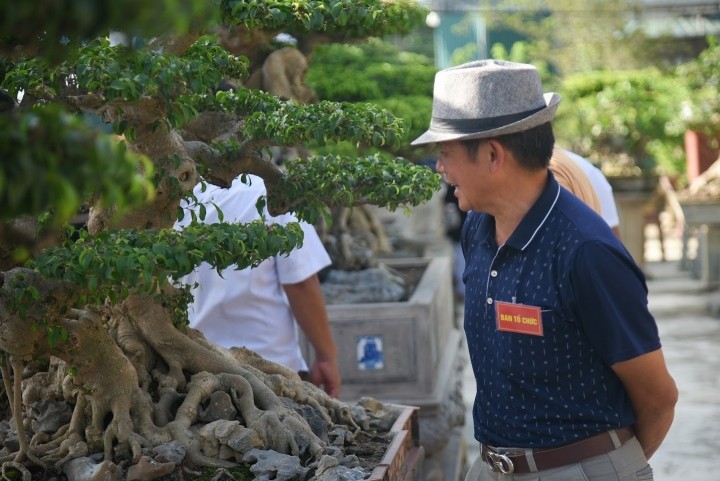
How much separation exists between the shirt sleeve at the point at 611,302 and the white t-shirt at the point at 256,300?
1.58 m

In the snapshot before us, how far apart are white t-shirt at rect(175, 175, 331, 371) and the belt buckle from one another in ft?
4.42

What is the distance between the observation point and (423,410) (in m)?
5.11

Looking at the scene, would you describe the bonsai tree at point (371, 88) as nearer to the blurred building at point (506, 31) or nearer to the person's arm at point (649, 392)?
the person's arm at point (649, 392)

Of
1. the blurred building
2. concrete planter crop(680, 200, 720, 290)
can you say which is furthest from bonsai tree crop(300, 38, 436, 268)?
the blurred building

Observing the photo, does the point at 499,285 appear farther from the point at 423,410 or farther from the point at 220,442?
the point at 423,410

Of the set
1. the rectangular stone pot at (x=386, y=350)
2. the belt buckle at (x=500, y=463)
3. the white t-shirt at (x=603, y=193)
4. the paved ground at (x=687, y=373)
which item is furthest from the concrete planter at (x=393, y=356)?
the belt buckle at (x=500, y=463)

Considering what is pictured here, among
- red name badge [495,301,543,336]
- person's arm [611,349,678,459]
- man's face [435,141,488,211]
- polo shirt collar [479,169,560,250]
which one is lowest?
person's arm [611,349,678,459]

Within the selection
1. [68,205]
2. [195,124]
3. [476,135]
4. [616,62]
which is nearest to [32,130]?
[68,205]

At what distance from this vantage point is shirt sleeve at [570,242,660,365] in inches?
90.1

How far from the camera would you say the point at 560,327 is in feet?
7.78

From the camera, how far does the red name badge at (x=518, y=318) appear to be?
7.80 feet

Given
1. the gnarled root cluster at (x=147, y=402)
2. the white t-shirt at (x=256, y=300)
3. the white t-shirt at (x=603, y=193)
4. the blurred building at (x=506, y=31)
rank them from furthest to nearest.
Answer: the blurred building at (x=506, y=31), the white t-shirt at (x=603, y=193), the white t-shirt at (x=256, y=300), the gnarled root cluster at (x=147, y=402)

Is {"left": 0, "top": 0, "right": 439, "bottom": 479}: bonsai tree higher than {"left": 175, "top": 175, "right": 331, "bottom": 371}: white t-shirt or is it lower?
higher

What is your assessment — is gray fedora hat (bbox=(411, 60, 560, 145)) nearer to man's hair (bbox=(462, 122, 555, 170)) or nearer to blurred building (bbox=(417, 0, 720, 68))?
man's hair (bbox=(462, 122, 555, 170))
